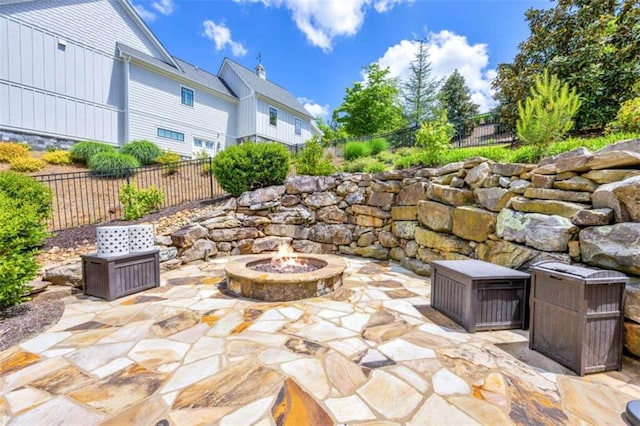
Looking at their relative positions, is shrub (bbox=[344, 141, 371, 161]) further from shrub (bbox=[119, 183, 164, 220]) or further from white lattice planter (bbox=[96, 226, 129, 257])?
white lattice planter (bbox=[96, 226, 129, 257])

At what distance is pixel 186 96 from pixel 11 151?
744 centimetres

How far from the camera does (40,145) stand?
10.1 meters

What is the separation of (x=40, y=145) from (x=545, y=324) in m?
14.9

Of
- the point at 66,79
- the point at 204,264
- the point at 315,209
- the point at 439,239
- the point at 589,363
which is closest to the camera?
the point at 589,363

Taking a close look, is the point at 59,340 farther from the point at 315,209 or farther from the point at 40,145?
the point at 40,145

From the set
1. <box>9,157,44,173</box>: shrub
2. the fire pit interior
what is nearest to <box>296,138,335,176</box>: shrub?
the fire pit interior

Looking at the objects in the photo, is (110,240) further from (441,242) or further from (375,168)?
(375,168)

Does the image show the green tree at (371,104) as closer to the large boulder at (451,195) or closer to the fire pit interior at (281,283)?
the large boulder at (451,195)

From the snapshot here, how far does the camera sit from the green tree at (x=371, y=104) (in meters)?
18.5

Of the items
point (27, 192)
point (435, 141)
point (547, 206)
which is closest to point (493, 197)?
point (547, 206)

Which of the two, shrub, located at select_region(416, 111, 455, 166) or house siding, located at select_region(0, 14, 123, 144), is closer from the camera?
shrub, located at select_region(416, 111, 455, 166)

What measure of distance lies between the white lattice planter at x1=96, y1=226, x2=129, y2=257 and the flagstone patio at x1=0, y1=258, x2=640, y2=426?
72cm

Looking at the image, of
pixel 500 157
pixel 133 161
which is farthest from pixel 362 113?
pixel 500 157

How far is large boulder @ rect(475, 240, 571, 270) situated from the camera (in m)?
2.95
